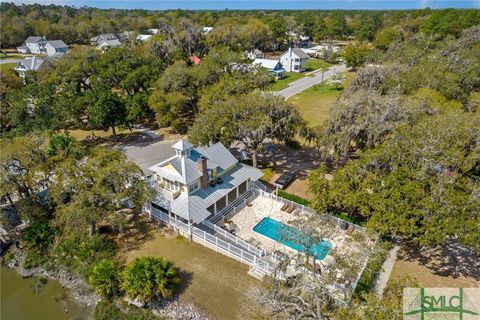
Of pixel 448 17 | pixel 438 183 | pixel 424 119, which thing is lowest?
pixel 438 183

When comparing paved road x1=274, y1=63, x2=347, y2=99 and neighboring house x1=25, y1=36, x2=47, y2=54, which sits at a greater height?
neighboring house x1=25, y1=36, x2=47, y2=54

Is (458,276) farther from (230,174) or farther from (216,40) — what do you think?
(216,40)

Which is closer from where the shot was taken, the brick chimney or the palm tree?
the palm tree

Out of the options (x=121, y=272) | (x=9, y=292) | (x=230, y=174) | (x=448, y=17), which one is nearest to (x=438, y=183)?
(x=230, y=174)

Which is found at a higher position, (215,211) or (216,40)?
(216,40)

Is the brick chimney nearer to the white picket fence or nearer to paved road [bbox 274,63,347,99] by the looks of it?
the white picket fence

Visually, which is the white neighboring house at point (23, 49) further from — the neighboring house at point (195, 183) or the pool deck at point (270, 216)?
the pool deck at point (270, 216)

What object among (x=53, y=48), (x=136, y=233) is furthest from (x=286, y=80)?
(x=53, y=48)
